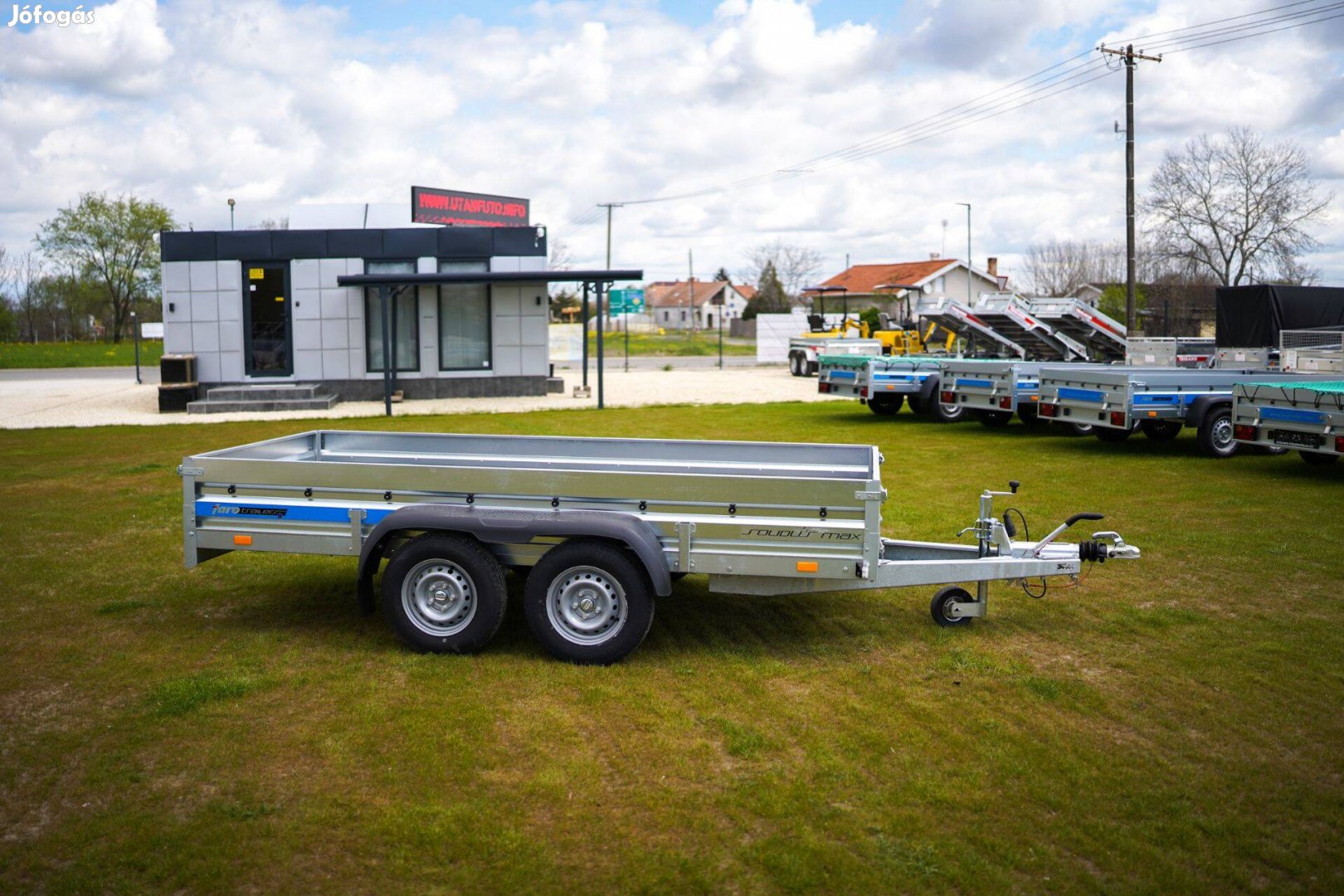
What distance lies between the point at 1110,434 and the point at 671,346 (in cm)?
4740

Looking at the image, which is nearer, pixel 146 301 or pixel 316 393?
pixel 316 393

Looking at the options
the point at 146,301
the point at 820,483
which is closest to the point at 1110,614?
the point at 820,483

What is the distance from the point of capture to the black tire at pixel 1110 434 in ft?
51.3

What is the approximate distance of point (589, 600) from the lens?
20.1 ft

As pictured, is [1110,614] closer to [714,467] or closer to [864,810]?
[714,467]

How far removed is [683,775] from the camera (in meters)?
4.85

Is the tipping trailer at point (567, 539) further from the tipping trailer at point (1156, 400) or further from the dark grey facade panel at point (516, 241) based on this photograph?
the dark grey facade panel at point (516, 241)

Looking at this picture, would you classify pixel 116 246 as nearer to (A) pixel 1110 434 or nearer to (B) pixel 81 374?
(B) pixel 81 374

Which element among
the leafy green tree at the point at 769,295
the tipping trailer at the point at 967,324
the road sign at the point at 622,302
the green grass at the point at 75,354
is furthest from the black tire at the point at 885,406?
the leafy green tree at the point at 769,295

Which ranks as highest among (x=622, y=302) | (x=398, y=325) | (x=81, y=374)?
(x=622, y=302)

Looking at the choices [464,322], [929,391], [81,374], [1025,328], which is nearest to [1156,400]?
[929,391]

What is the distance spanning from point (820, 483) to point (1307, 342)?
21294 millimetres

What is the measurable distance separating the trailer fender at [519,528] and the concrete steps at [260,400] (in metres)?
18.5

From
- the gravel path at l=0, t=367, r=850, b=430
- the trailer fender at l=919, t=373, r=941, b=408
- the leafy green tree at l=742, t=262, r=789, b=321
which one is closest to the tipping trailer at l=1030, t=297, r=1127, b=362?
the gravel path at l=0, t=367, r=850, b=430
